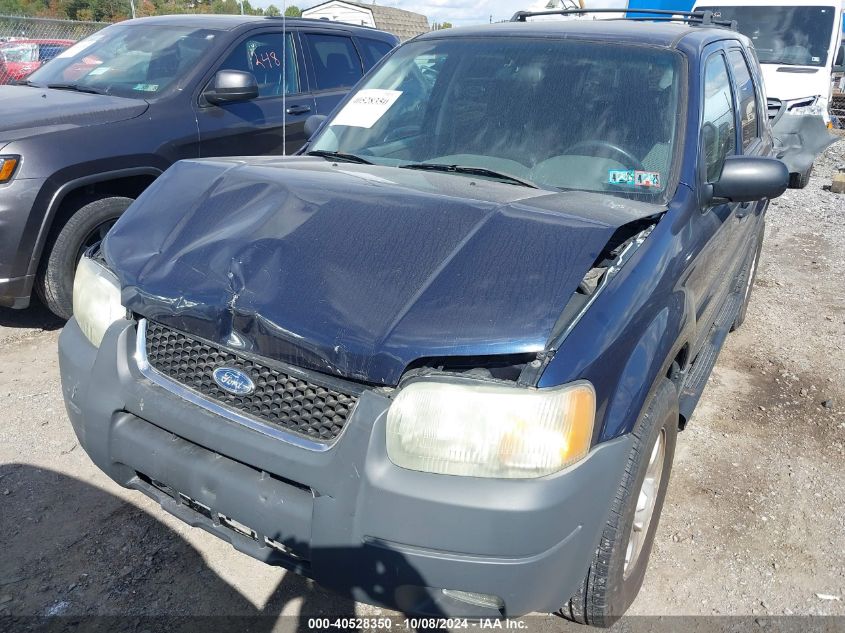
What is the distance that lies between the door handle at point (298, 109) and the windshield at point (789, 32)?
6.89m

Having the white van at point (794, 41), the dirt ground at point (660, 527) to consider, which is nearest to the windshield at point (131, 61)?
the dirt ground at point (660, 527)

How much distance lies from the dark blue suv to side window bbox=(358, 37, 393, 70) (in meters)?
3.87

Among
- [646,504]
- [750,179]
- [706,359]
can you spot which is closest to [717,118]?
[750,179]

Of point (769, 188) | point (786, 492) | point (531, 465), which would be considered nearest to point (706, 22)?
point (769, 188)

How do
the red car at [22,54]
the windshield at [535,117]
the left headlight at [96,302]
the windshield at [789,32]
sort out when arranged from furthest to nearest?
the red car at [22,54] → the windshield at [789,32] → the windshield at [535,117] → the left headlight at [96,302]

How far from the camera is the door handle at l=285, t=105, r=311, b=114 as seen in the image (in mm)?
5574

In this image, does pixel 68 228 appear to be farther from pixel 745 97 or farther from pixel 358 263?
pixel 745 97

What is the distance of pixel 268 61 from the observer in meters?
5.53

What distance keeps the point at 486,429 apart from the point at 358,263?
613mm

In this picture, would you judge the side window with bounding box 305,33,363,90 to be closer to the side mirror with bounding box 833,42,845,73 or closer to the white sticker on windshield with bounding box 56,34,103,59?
the white sticker on windshield with bounding box 56,34,103,59

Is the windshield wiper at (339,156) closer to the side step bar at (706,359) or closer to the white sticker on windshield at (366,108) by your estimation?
the white sticker on windshield at (366,108)

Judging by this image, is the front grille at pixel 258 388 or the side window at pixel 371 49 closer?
the front grille at pixel 258 388

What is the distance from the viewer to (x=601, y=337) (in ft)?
6.11

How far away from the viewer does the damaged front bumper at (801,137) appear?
625 cm
